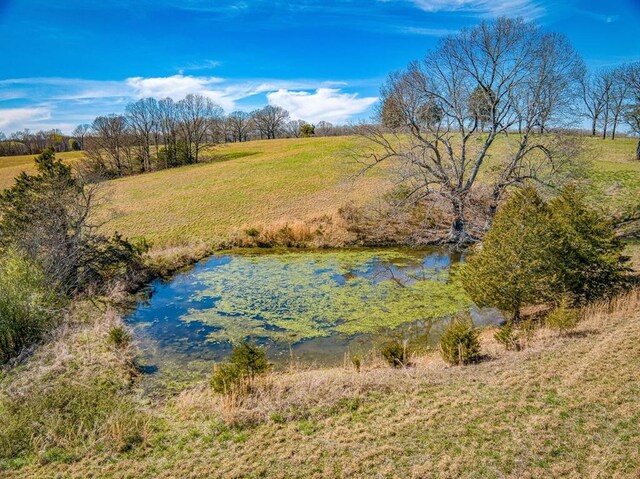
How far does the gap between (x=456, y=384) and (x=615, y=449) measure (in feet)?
10.5

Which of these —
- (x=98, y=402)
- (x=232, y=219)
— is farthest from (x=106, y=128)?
(x=98, y=402)

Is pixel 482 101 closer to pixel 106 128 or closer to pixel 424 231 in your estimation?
pixel 424 231

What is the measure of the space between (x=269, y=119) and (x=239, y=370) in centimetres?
9561

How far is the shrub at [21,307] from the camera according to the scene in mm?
11914

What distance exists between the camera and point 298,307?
16.8 meters

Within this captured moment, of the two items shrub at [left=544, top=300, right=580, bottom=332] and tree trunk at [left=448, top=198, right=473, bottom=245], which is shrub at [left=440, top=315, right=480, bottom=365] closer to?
shrub at [left=544, top=300, right=580, bottom=332]

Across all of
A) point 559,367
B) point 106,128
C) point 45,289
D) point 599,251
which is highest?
point 106,128

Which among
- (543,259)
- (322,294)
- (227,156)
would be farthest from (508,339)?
(227,156)

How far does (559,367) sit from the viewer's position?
939 centimetres

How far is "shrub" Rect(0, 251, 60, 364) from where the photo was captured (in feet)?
39.1

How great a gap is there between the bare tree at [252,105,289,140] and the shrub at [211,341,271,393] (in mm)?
93654

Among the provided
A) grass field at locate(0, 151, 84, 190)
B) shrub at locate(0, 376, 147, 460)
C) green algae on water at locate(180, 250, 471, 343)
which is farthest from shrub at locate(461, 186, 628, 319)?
grass field at locate(0, 151, 84, 190)

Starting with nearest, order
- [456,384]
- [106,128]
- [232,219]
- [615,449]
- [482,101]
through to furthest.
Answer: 1. [615,449]
2. [456,384]
3. [482,101]
4. [232,219]
5. [106,128]

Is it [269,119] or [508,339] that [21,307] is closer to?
[508,339]
